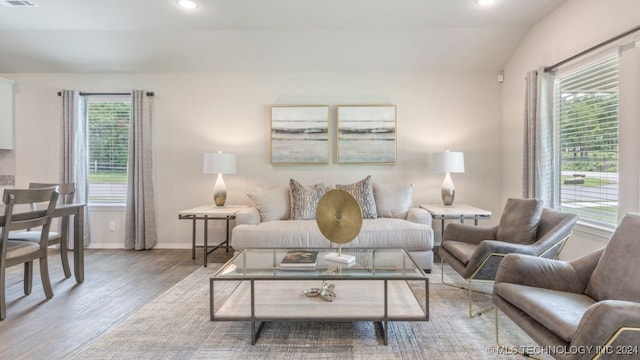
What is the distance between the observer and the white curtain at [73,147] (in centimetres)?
444

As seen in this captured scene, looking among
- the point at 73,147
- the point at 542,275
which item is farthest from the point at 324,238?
the point at 73,147

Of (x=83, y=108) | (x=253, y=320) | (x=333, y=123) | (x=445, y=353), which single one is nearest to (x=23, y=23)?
(x=83, y=108)

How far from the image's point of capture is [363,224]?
3547mm

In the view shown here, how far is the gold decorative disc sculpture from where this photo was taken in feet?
7.88

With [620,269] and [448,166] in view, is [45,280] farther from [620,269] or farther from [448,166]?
[448,166]

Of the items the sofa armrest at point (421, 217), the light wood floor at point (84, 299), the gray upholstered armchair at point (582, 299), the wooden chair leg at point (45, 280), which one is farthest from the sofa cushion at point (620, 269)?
the wooden chair leg at point (45, 280)

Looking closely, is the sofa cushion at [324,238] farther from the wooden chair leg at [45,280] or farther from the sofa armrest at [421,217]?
the wooden chair leg at [45,280]

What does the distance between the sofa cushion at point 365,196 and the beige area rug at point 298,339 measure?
4.89ft

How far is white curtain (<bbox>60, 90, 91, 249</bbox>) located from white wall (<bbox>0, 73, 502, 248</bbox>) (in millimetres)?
241

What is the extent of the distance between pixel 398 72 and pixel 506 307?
134 inches

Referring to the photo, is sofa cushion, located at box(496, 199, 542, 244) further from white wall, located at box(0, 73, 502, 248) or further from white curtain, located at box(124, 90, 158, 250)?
white curtain, located at box(124, 90, 158, 250)

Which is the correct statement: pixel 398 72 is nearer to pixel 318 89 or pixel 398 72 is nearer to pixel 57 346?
pixel 318 89

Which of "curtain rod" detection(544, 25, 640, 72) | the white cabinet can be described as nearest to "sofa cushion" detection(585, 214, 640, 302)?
"curtain rod" detection(544, 25, 640, 72)

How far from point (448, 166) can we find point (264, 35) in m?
2.76
